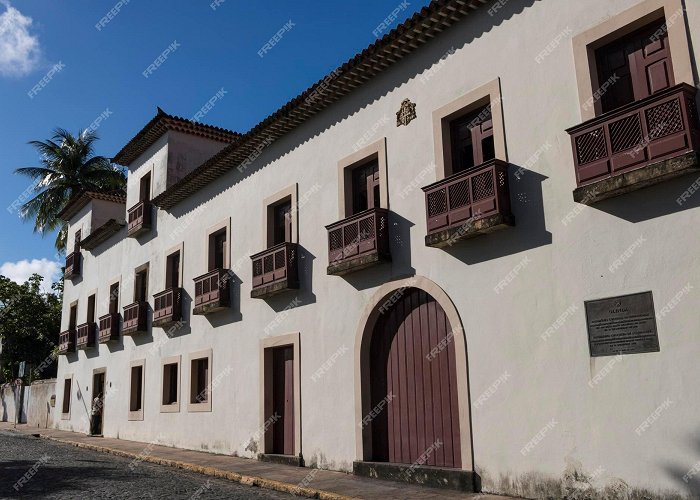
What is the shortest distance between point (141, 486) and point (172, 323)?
6.85 meters

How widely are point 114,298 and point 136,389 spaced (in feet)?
12.8

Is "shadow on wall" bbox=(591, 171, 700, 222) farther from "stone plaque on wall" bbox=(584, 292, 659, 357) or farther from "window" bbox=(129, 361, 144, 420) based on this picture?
"window" bbox=(129, 361, 144, 420)

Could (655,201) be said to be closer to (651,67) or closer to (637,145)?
(637,145)

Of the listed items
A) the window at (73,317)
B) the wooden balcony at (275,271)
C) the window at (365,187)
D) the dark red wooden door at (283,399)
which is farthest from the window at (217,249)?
the window at (73,317)

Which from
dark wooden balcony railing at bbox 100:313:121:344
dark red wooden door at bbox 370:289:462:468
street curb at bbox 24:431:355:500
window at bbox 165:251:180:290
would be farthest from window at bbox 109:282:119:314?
dark red wooden door at bbox 370:289:462:468

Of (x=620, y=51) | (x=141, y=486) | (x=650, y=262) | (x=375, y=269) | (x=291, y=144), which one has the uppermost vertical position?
(x=291, y=144)

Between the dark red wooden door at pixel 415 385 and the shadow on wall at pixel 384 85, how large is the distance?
3.30 m

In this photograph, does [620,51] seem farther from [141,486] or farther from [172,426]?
[172,426]

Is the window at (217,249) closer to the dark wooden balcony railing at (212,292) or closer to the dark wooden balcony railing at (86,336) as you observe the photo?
the dark wooden balcony railing at (212,292)

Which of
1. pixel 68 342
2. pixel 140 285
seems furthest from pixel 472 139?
pixel 68 342

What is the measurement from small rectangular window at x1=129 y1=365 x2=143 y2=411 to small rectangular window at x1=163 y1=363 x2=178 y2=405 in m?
2.13

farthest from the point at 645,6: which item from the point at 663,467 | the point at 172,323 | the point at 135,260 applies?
the point at 135,260

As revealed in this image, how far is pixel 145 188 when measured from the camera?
19.7m

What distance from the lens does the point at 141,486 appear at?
9266 millimetres
